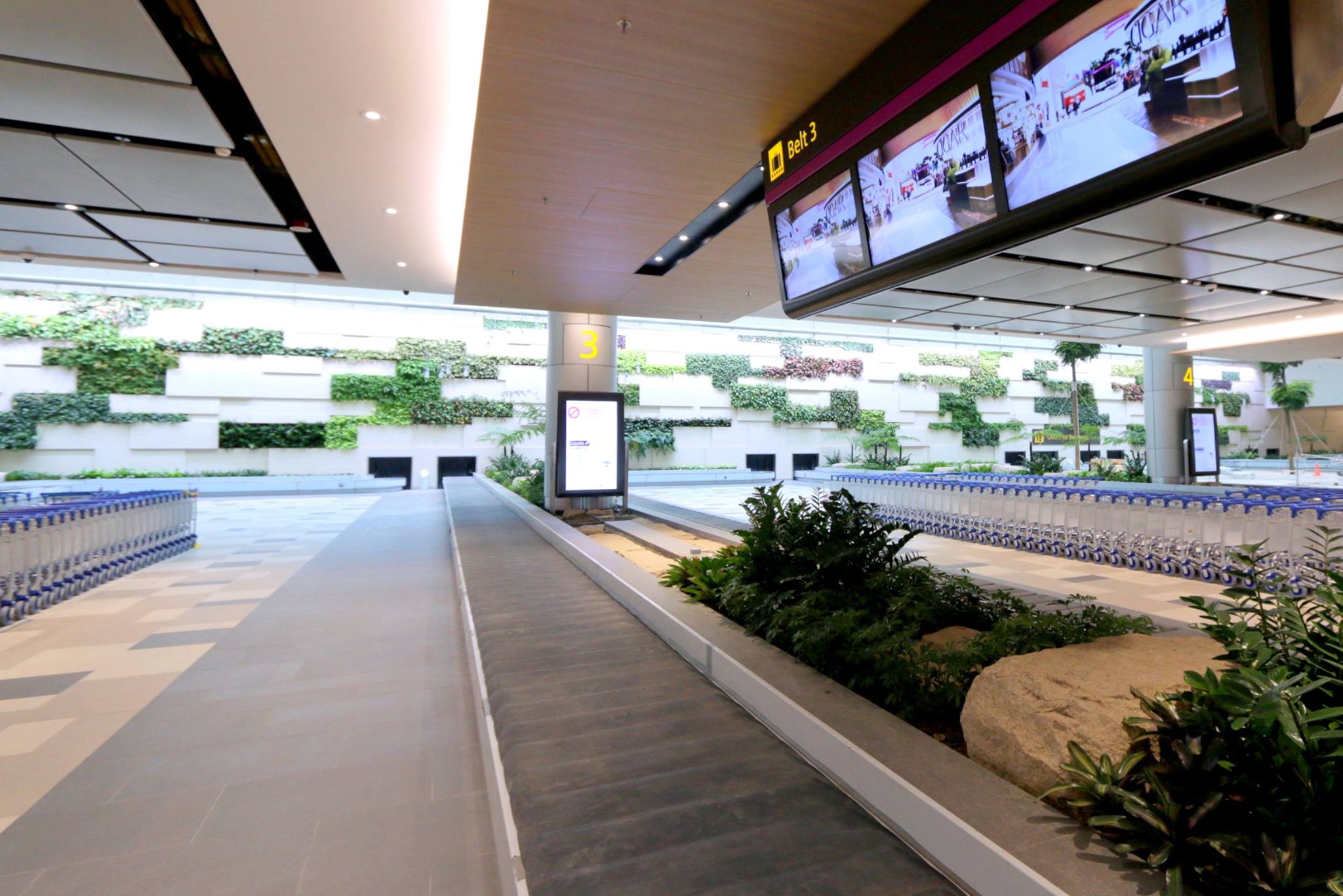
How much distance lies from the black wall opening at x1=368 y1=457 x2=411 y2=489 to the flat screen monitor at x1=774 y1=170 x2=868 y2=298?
23.3m

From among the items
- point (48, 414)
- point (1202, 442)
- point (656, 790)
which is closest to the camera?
point (656, 790)

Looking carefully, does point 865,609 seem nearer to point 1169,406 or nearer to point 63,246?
point 63,246

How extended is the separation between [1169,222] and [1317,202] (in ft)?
4.24

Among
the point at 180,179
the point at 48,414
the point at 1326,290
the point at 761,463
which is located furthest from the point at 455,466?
the point at 1326,290

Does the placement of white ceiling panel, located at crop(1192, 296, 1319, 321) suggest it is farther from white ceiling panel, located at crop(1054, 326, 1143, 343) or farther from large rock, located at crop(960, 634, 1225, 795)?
large rock, located at crop(960, 634, 1225, 795)

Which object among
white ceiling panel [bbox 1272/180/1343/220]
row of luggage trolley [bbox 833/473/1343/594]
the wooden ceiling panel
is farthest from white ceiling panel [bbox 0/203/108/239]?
white ceiling panel [bbox 1272/180/1343/220]

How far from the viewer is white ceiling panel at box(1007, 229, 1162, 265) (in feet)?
23.6

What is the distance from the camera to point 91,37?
14.0ft

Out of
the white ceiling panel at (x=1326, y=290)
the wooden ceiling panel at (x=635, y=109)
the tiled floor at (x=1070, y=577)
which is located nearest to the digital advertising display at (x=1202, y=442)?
the white ceiling panel at (x=1326, y=290)

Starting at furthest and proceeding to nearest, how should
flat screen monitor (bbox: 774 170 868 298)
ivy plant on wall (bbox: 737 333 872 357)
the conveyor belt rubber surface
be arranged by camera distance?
ivy plant on wall (bbox: 737 333 872 357) < flat screen monitor (bbox: 774 170 868 298) < the conveyor belt rubber surface

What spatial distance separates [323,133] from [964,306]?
395 inches

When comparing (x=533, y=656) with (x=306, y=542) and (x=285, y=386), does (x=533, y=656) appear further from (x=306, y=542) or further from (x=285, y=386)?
(x=285, y=386)

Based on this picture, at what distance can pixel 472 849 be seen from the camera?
2.75 m

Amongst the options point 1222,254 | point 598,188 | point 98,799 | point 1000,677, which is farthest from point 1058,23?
point 1222,254
